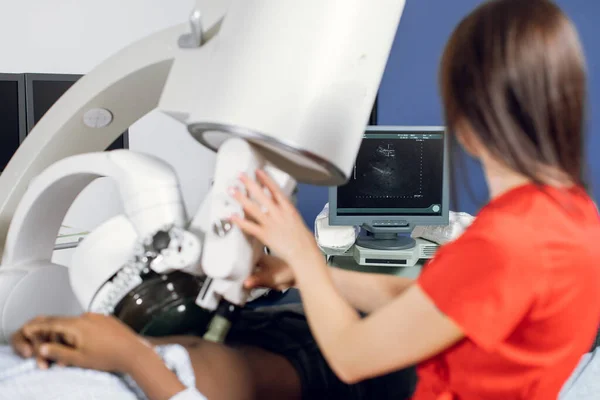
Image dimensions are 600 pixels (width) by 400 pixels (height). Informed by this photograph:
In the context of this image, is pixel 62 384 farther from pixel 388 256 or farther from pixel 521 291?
pixel 388 256

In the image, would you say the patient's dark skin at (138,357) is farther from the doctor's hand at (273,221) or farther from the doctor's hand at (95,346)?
the doctor's hand at (273,221)

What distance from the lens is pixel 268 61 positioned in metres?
0.63

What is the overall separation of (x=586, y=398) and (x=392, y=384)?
0.46 meters

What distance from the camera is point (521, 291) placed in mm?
619

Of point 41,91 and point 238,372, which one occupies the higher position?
point 41,91

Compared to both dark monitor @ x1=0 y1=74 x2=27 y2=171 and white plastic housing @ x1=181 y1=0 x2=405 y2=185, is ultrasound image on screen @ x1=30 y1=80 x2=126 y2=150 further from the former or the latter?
white plastic housing @ x1=181 y1=0 x2=405 y2=185

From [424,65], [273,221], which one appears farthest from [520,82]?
[424,65]

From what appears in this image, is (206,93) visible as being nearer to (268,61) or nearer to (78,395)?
(268,61)

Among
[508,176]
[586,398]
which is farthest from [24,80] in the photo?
[586,398]

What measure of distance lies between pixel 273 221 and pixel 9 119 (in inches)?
49.9

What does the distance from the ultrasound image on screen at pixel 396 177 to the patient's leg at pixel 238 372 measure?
1.41 metres

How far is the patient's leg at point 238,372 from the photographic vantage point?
33.0 inches

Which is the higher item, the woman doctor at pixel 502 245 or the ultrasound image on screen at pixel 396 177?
the woman doctor at pixel 502 245

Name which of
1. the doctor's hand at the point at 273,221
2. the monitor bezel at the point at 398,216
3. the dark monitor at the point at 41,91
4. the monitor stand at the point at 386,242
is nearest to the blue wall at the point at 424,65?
the monitor bezel at the point at 398,216
